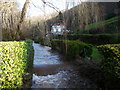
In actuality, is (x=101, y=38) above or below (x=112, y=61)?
above

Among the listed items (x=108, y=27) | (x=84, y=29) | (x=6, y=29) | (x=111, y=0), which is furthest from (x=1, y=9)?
(x=111, y=0)

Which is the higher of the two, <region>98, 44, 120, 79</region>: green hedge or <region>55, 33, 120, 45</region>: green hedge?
<region>55, 33, 120, 45</region>: green hedge

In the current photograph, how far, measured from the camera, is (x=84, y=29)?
13016 mm

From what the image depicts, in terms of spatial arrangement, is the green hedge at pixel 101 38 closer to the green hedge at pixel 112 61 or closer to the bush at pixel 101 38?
the bush at pixel 101 38

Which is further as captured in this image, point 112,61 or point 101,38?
point 101,38

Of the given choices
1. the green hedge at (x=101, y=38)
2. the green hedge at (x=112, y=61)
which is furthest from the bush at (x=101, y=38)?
the green hedge at (x=112, y=61)

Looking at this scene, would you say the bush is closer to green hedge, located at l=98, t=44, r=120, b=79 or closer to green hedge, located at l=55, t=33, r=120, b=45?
green hedge, located at l=55, t=33, r=120, b=45

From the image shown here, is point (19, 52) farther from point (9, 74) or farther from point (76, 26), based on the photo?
point (76, 26)

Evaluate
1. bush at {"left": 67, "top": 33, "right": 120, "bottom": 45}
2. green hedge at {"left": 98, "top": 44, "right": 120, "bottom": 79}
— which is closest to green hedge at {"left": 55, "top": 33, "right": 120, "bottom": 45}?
bush at {"left": 67, "top": 33, "right": 120, "bottom": 45}

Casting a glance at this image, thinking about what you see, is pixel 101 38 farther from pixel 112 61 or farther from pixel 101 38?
pixel 112 61

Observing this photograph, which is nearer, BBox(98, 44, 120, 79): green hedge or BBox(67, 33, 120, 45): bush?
BBox(98, 44, 120, 79): green hedge

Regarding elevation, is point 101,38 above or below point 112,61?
above

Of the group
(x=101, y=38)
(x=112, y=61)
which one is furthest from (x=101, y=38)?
(x=112, y=61)

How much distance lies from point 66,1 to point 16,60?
20.9ft
